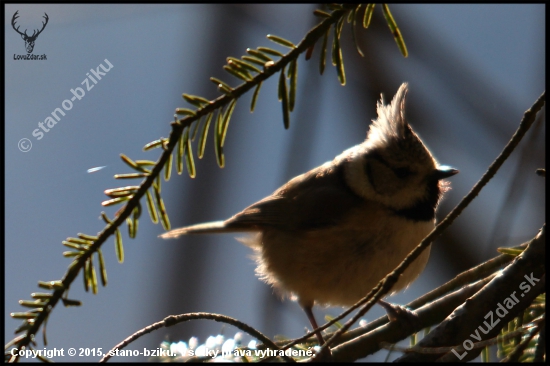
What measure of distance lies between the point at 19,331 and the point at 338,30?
2.90 ft

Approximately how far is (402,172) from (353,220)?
38cm

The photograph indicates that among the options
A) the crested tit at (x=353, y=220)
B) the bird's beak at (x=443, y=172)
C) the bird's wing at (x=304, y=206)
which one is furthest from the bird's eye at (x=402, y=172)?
the bird's wing at (x=304, y=206)

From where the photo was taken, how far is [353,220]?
264 centimetres

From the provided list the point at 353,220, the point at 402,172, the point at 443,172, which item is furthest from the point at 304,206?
the point at 443,172

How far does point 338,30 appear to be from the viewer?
3.84 feet

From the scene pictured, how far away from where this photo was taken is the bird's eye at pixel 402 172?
9.00 ft

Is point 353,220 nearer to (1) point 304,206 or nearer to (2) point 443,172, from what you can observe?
(1) point 304,206

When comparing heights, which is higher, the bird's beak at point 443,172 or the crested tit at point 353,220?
the bird's beak at point 443,172

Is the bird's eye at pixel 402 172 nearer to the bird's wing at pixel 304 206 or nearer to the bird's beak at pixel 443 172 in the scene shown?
the bird's beak at pixel 443 172

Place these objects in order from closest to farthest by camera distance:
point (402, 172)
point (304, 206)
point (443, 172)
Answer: point (443, 172) → point (402, 172) → point (304, 206)

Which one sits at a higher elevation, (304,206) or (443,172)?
(443,172)

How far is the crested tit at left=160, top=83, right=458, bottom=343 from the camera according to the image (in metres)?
2.50

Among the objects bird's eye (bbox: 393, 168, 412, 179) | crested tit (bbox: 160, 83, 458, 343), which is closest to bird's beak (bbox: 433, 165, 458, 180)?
crested tit (bbox: 160, 83, 458, 343)

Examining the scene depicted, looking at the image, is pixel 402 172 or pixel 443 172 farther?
pixel 402 172
